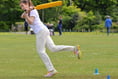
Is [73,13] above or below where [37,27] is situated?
below

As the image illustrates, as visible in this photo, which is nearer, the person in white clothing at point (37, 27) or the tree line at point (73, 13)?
the person in white clothing at point (37, 27)

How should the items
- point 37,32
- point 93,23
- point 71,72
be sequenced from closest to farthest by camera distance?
point 37,32 → point 71,72 → point 93,23

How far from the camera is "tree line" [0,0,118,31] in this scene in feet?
228

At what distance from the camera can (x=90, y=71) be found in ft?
39.9

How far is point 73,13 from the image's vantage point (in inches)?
2982

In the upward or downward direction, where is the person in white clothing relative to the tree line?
upward

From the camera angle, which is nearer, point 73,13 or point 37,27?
point 37,27

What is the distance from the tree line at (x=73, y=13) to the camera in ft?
228

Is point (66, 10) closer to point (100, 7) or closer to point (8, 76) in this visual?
point (100, 7)

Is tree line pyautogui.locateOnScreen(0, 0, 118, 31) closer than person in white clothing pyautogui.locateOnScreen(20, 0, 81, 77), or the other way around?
person in white clothing pyautogui.locateOnScreen(20, 0, 81, 77)

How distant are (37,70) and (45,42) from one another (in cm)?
207

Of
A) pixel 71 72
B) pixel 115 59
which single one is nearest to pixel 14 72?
pixel 71 72

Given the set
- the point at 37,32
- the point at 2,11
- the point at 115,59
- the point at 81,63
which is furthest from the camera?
the point at 2,11

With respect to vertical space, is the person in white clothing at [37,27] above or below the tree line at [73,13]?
above
